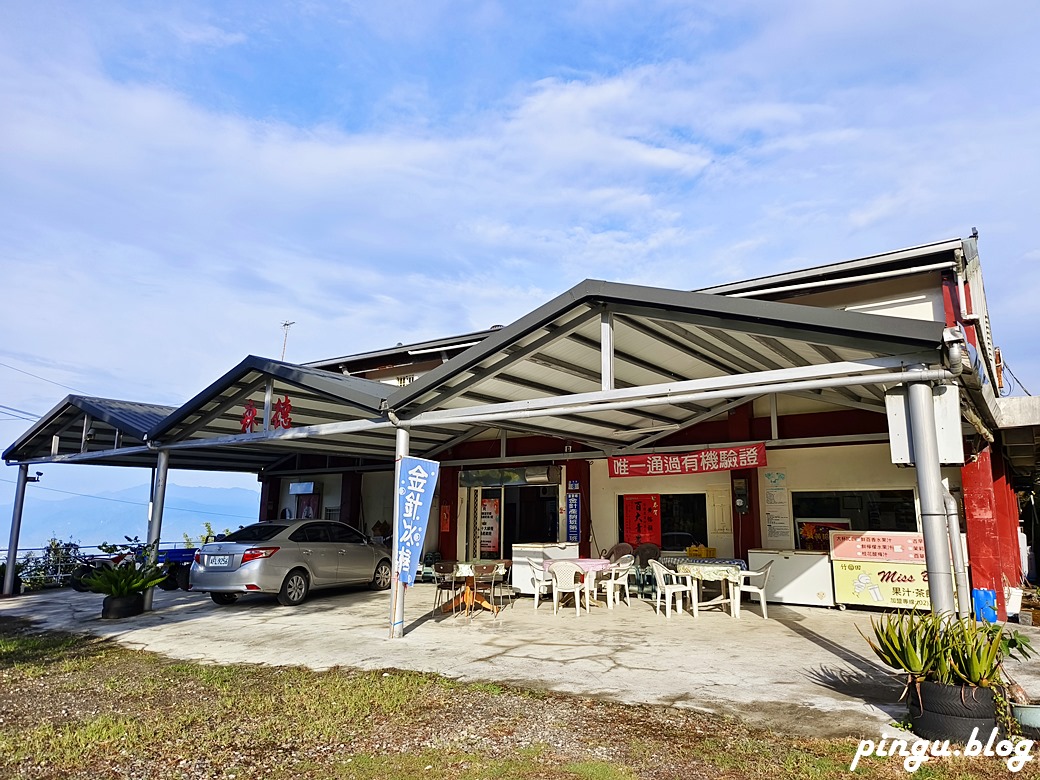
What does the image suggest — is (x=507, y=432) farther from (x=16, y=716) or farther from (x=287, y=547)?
(x=16, y=716)

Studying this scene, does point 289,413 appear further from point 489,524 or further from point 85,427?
point 489,524

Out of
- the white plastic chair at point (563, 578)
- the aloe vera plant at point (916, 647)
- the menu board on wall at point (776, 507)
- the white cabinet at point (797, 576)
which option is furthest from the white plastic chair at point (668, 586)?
the aloe vera plant at point (916, 647)

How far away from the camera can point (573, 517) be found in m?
14.1

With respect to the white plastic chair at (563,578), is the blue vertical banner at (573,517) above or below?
above

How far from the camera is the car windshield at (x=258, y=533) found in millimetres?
11109

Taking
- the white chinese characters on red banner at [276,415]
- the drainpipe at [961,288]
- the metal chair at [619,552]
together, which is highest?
the drainpipe at [961,288]

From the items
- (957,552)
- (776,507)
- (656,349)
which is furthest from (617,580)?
(957,552)

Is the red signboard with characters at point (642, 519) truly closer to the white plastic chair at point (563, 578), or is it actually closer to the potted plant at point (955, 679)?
the white plastic chair at point (563, 578)

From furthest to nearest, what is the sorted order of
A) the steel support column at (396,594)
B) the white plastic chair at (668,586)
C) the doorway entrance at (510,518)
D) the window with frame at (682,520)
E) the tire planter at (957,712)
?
the doorway entrance at (510,518) → the window with frame at (682,520) → the white plastic chair at (668,586) → the steel support column at (396,594) → the tire planter at (957,712)

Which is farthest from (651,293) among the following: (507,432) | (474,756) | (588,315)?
(507,432)

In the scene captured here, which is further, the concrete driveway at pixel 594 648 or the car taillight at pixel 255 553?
the car taillight at pixel 255 553

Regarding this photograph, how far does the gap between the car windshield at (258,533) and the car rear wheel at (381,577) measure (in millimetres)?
2490

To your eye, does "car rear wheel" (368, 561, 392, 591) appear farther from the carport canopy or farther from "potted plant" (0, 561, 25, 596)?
"potted plant" (0, 561, 25, 596)

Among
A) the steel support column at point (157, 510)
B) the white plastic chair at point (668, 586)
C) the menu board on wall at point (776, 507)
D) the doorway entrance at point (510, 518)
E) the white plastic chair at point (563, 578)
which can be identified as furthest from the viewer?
the doorway entrance at point (510, 518)
